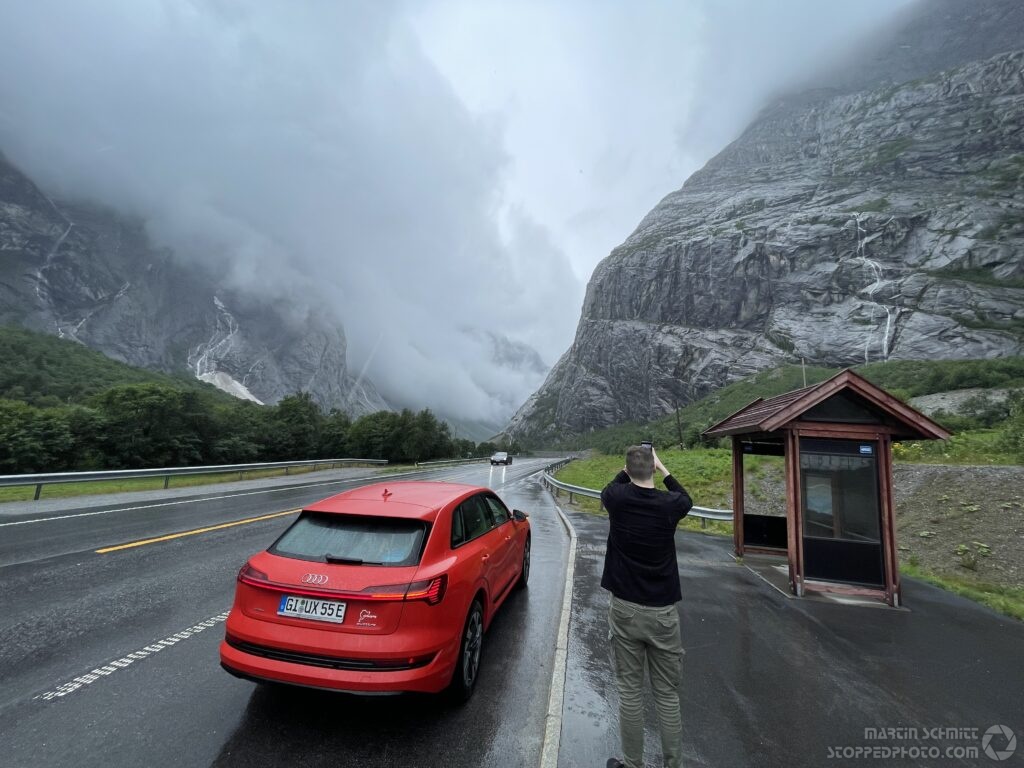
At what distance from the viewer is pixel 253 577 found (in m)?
3.53

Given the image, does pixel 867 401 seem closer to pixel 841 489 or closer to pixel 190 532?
pixel 841 489

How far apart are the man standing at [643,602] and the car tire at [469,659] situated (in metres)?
1.23

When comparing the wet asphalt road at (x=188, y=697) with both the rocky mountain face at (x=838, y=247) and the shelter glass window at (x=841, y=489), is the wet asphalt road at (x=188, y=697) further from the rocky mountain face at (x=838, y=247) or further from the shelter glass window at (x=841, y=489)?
the rocky mountain face at (x=838, y=247)

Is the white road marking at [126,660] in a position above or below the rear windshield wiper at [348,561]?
below

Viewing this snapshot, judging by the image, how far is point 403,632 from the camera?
3.24 metres

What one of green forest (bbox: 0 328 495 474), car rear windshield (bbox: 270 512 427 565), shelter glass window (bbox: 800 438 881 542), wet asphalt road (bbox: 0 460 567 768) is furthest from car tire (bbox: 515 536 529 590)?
green forest (bbox: 0 328 495 474)

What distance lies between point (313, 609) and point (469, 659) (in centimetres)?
139

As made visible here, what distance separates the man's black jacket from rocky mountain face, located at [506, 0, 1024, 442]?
371 ft

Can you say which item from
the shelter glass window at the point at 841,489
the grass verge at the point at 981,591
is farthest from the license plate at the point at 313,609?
the grass verge at the point at 981,591

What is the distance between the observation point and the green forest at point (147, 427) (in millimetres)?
27797

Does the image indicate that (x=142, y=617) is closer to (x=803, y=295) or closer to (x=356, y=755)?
(x=356, y=755)

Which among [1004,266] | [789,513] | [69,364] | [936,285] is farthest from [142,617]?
[1004,266]

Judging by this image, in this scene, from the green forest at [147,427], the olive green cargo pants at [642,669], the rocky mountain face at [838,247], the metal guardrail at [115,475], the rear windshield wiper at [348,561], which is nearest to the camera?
the olive green cargo pants at [642,669]

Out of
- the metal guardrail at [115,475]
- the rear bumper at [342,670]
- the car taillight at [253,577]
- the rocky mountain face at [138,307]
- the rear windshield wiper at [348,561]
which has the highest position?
the rocky mountain face at [138,307]
